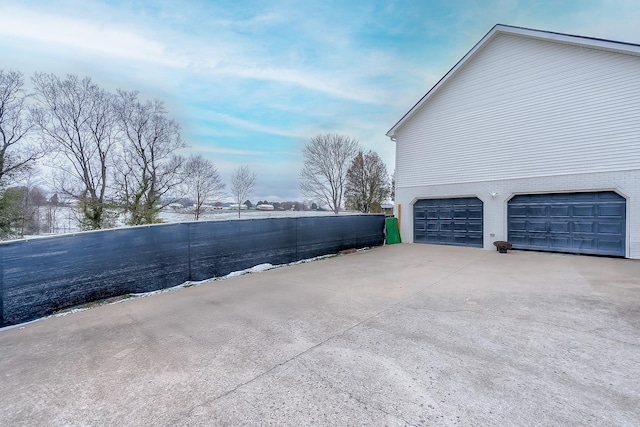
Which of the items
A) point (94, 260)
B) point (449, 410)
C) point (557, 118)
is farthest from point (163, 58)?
point (557, 118)

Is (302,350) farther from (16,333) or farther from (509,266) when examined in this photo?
(509,266)

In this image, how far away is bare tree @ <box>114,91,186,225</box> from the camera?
15.1 meters

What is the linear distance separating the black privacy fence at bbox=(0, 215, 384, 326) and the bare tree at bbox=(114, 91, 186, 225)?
31.6 feet

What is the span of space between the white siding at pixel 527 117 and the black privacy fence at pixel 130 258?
7.04 metres

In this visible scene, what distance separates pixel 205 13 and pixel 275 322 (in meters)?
8.91

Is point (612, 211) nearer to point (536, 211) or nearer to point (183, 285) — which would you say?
point (536, 211)

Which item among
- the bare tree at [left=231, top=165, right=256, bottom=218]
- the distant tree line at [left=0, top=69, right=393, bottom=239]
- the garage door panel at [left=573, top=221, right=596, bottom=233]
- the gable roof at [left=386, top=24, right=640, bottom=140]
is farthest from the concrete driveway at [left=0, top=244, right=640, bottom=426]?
the bare tree at [left=231, top=165, right=256, bottom=218]

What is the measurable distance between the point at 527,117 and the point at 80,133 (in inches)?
796

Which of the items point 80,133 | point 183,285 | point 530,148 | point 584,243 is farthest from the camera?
point 80,133

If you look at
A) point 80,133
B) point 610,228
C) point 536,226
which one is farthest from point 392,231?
point 80,133

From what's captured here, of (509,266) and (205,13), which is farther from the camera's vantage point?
(205,13)

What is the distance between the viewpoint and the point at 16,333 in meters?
3.72

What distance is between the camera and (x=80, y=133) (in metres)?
14.4

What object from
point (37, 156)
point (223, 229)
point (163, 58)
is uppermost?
point (163, 58)
